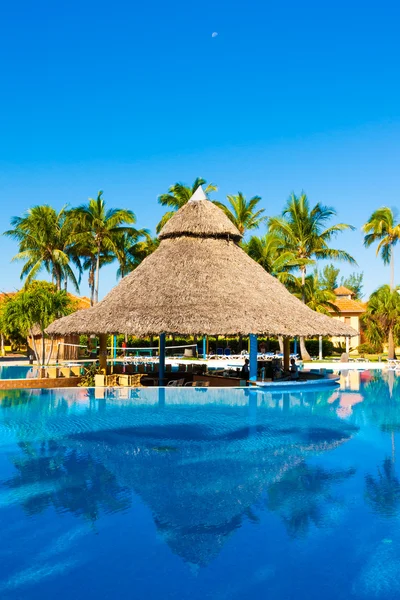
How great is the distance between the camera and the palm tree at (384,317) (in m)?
32.4

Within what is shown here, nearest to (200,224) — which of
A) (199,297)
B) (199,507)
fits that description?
(199,297)

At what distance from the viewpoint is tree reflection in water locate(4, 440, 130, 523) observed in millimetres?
7286

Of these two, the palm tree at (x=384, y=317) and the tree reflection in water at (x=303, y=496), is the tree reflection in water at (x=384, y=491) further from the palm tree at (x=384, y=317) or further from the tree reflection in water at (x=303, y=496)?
the palm tree at (x=384, y=317)

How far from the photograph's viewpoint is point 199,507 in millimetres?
7297

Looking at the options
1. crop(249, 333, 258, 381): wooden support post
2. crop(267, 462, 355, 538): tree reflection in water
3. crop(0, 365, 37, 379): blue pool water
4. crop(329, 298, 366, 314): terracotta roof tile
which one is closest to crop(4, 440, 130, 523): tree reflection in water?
crop(267, 462, 355, 538): tree reflection in water

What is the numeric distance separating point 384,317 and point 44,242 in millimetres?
21021

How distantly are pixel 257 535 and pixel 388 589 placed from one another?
1629 millimetres

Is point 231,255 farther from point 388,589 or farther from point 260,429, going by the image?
point 388,589

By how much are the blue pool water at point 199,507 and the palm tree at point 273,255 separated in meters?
17.8

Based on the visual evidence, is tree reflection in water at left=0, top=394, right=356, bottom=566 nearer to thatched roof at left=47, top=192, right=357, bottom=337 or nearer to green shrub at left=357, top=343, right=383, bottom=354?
thatched roof at left=47, top=192, right=357, bottom=337

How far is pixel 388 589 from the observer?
520cm

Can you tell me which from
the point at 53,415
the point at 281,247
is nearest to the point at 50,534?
the point at 53,415

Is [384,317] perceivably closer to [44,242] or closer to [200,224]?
[200,224]

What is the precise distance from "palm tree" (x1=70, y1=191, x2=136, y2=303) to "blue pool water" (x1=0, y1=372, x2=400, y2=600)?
21.6 meters
